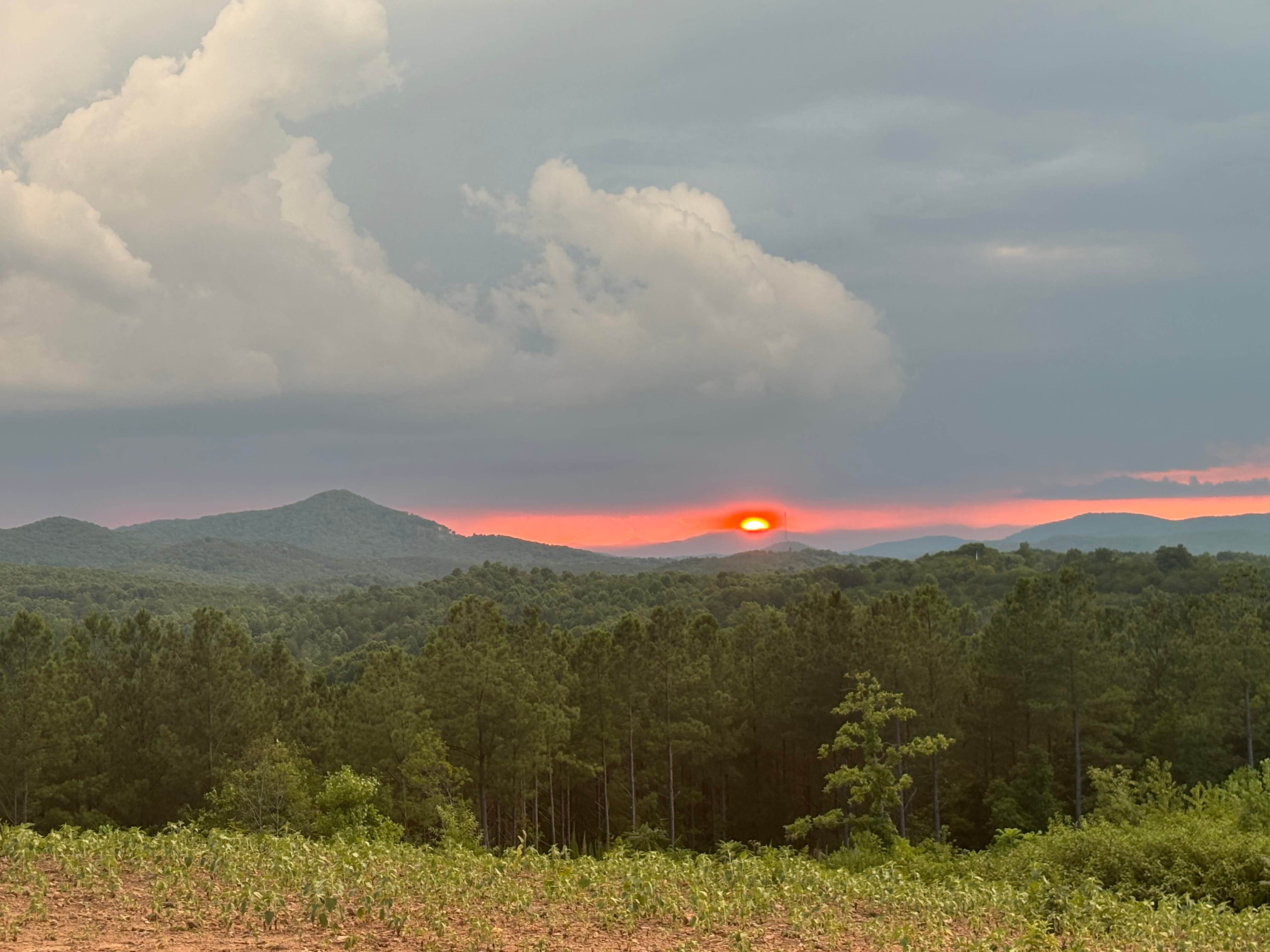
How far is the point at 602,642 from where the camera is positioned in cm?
4550

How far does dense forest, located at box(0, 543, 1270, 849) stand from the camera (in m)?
36.7

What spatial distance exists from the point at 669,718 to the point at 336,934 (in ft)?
115

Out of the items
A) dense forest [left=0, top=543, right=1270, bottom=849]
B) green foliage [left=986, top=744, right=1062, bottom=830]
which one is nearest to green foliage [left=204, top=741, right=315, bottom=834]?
dense forest [left=0, top=543, right=1270, bottom=849]

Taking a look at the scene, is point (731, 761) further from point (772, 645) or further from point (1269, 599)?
point (1269, 599)

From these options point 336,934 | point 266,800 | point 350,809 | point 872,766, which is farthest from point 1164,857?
point 266,800

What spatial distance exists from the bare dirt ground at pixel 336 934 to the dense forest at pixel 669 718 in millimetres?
17552

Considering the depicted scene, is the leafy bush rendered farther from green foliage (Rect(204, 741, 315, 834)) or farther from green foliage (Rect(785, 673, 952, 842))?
green foliage (Rect(204, 741, 315, 834))

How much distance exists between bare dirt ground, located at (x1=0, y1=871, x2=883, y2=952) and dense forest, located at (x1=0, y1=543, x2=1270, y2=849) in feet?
57.6

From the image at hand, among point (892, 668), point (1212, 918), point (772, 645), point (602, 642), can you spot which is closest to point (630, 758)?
point (602, 642)

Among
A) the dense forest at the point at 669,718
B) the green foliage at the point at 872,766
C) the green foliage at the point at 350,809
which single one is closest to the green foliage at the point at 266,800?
the dense forest at the point at 669,718

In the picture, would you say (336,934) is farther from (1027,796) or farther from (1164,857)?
(1027,796)

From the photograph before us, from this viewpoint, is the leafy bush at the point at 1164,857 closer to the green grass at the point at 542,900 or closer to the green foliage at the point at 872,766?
the green grass at the point at 542,900

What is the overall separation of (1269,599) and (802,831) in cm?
3401

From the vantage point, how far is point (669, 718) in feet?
148
